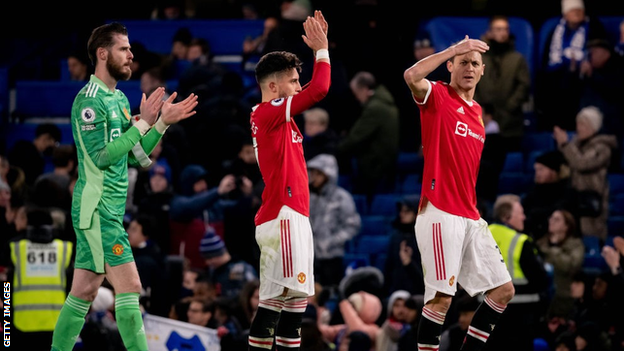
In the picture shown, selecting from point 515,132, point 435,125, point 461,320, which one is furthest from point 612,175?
point 435,125

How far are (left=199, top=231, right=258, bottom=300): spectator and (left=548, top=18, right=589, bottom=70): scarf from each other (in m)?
5.54

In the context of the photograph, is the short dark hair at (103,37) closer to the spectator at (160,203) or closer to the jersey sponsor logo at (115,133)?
the jersey sponsor logo at (115,133)

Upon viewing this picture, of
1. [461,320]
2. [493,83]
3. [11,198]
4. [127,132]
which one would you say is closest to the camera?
[127,132]

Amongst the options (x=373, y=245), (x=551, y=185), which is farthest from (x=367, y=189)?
(x=551, y=185)

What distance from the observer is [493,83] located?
52.7ft

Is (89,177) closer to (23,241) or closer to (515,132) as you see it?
(23,241)

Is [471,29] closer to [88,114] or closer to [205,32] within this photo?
[205,32]

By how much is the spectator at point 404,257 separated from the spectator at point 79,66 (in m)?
6.45

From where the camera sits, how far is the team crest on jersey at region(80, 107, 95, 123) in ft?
29.1

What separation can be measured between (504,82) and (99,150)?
8.30 m

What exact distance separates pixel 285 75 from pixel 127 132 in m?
1.25

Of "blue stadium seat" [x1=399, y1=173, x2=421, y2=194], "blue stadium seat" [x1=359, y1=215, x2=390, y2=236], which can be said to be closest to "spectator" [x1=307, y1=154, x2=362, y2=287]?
"blue stadium seat" [x1=359, y1=215, x2=390, y2=236]

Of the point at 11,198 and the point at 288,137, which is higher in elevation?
the point at 288,137

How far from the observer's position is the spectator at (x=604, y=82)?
1599 cm
